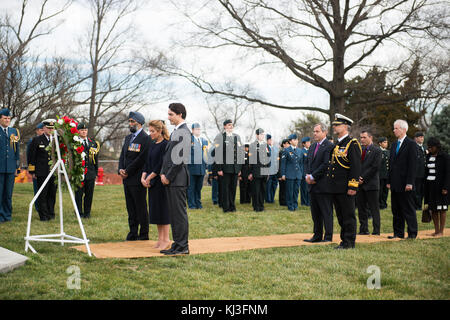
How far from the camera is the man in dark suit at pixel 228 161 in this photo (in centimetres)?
1264

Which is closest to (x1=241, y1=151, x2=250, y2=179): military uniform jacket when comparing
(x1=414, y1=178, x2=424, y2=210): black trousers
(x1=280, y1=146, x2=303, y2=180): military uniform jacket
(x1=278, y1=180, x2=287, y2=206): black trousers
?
(x1=280, y1=146, x2=303, y2=180): military uniform jacket

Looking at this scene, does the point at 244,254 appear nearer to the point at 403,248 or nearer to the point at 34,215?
the point at 403,248

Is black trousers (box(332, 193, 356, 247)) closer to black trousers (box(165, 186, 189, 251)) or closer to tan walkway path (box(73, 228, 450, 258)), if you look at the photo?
tan walkway path (box(73, 228, 450, 258))

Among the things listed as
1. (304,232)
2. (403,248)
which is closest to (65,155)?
(304,232)

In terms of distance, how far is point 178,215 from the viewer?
6.71 meters

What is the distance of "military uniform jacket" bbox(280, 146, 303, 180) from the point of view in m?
13.8

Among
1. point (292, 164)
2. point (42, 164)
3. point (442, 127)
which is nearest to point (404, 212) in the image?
point (292, 164)

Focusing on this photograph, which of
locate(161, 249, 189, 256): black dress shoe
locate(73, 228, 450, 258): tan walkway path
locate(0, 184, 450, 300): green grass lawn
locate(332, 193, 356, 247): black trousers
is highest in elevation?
locate(332, 193, 356, 247): black trousers

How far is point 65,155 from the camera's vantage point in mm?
7027

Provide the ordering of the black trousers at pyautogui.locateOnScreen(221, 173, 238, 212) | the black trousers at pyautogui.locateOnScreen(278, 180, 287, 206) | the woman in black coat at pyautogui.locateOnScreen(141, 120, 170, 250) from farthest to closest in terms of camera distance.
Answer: the black trousers at pyautogui.locateOnScreen(278, 180, 287, 206) → the black trousers at pyautogui.locateOnScreen(221, 173, 238, 212) → the woman in black coat at pyautogui.locateOnScreen(141, 120, 170, 250)

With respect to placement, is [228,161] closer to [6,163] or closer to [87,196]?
[87,196]

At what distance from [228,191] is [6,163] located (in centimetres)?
561

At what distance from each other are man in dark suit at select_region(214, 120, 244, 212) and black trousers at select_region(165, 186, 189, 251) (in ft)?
19.0
